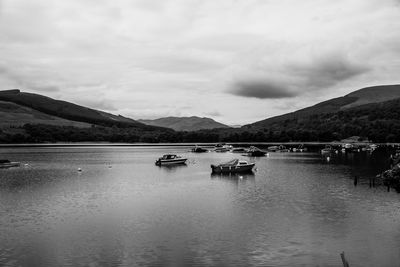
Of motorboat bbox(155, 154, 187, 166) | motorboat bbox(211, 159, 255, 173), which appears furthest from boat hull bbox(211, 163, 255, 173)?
motorboat bbox(155, 154, 187, 166)

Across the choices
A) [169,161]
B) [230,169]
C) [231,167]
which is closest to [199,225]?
[230,169]

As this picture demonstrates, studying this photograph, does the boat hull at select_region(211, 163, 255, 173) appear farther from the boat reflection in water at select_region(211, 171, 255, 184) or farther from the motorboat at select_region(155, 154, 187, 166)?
the motorboat at select_region(155, 154, 187, 166)

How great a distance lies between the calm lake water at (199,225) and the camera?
110 feet

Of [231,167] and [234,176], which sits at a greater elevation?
[231,167]

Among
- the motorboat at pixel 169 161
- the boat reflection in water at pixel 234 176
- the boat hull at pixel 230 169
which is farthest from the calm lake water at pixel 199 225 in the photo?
the motorboat at pixel 169 161

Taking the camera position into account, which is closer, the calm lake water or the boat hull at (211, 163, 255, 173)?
the calm lake water

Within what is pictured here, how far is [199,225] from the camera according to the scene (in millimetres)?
44594

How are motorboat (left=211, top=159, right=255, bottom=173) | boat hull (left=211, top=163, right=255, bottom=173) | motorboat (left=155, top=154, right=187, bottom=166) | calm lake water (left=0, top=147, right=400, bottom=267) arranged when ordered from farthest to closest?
motorboat (left=155, top=154, right=187, bottom=166) → motorboat (left=211, top=159, right=255, bottom=173) → boat hull (left=211, top=163, right=255, bottom=173) → calm lake water (left=0, top=147, right=400, bottom=267)

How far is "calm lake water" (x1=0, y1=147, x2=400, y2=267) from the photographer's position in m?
33.6

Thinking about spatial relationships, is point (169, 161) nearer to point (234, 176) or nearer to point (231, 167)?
point (231, 167)

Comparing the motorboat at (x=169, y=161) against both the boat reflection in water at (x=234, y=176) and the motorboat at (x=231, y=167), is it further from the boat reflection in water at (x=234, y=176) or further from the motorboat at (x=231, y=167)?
the boat reflection in water at (x=234, y=176)

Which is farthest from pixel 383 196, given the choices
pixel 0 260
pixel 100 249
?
pixel 0 260

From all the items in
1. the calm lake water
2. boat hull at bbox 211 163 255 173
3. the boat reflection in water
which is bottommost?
the calm lake water

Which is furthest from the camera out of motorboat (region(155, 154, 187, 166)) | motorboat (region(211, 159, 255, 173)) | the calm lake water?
motorboat (region(155, 154, 187, 166))
